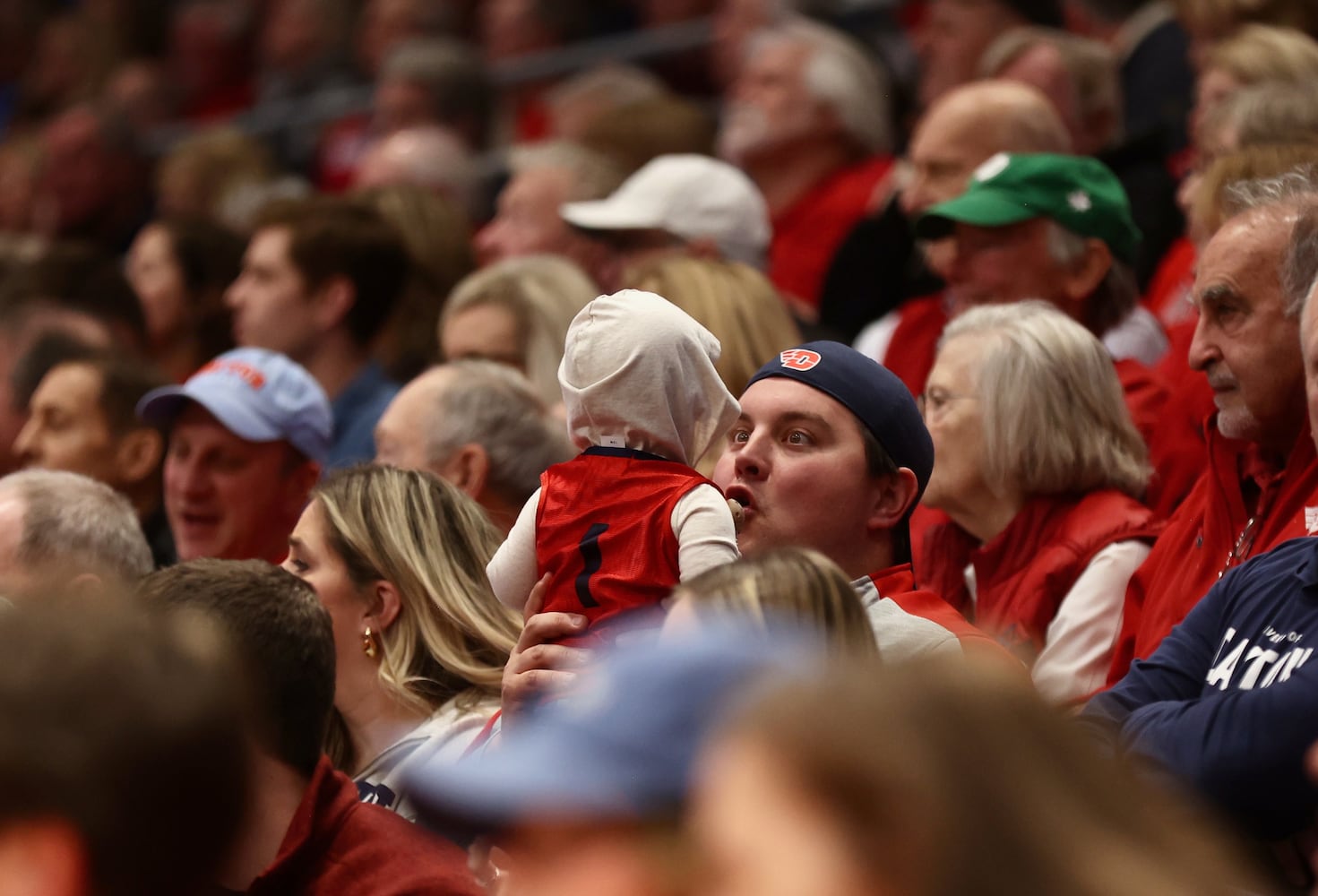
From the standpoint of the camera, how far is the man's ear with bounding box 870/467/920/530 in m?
3.25

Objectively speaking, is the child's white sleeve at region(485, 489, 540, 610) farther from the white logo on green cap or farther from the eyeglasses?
the white logo on green cap

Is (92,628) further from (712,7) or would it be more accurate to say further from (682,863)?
(712,7)

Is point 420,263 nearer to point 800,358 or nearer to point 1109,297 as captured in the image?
point 1109,297

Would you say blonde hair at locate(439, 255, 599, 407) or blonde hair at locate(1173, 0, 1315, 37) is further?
blonde hair at locate(1173, 0, 1315, 37)

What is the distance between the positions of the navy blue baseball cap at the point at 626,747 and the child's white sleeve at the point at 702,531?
140 centimetres

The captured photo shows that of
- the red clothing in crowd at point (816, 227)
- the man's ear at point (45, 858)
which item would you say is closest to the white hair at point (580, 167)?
the red clothing in crowd at point (816, 227)

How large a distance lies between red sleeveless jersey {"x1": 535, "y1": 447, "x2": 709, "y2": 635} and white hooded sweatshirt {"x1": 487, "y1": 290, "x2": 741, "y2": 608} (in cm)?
3

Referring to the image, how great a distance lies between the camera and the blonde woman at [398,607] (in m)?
3.66

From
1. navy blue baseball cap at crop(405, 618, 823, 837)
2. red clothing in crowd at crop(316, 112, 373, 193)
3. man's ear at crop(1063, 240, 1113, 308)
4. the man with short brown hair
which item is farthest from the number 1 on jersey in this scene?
red clothing in crowd at crop(316, 112, 373, 193)

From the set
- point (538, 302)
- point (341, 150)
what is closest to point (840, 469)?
point (538, 302)

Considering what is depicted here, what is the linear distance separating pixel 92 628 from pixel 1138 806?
95 centimetres

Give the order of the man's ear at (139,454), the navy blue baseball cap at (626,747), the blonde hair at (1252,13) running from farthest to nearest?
the blonde hair at (1252,13) < the man's ear at (139,454) < the navy blue baseball cap at (626,747)

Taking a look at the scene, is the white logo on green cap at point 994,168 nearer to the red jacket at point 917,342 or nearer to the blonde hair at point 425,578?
the red jacket at point 917,342

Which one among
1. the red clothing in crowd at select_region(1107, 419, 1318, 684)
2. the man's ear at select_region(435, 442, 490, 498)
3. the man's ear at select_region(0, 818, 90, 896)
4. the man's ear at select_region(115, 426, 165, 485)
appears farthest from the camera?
the man's ear at select_region(115, 426, 165, 485)
